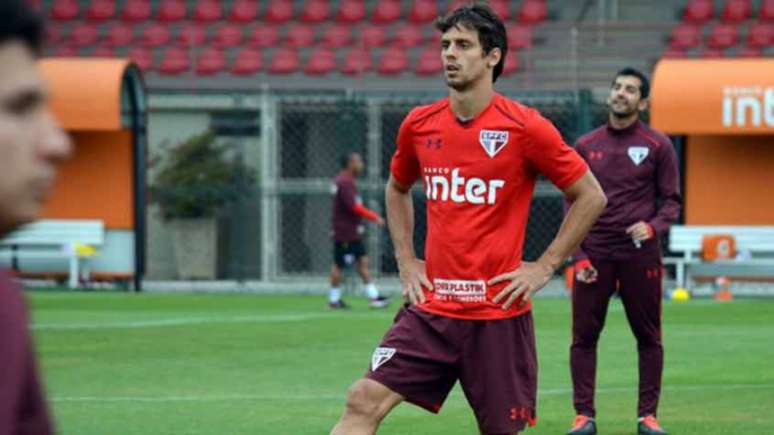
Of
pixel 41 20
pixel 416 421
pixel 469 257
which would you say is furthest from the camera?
pixel 416 421

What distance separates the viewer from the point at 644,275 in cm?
1001

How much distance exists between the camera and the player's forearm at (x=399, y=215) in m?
7.29

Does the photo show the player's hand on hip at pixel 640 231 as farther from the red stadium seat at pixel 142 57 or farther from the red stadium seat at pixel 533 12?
the red stadium seat at pixel 533 12

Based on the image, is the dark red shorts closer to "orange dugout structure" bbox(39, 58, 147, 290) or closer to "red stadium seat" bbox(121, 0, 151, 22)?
"orange dugout structure" bbox(39, 58, 147, 290)

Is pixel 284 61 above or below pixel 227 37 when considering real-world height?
below

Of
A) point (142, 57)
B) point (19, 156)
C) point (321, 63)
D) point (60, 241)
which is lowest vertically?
point (60, 241)

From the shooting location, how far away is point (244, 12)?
2933 cm

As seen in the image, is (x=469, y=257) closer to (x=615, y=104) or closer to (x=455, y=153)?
(x=455, y=153)

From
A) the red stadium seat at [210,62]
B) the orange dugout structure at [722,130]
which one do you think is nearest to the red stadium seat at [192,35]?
the red stadium seat at [210,62]

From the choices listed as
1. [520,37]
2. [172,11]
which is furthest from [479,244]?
[172,11]

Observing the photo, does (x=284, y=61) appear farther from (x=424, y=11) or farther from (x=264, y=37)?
(x=424, y=11)

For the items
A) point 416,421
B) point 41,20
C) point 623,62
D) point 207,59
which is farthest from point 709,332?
point 41,20

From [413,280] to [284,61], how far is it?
21.0 meters

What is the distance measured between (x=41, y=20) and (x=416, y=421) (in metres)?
8.69
